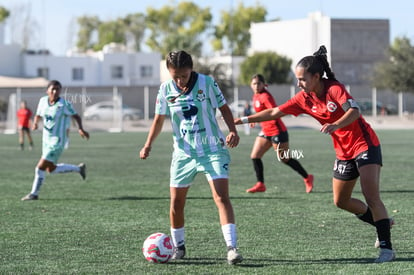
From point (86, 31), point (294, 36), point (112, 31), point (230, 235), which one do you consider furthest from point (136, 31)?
point (230, 235)

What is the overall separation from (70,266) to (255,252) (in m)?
1.76

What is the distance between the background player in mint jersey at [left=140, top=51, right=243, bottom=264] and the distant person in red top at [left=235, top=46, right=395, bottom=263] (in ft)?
2.48

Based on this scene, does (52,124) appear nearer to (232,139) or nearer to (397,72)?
(232,139)

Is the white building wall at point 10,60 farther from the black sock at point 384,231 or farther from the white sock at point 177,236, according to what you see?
the black sock at point 384,231

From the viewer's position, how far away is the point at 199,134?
756 cm

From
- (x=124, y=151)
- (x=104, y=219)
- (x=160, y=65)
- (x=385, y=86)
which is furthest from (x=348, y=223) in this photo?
(x=160, y=65)

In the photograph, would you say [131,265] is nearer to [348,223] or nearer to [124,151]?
[348,223]

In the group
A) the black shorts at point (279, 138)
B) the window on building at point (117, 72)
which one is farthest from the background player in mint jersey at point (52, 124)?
the window on building at point (117, 72)

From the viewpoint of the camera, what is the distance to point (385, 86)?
198 feet

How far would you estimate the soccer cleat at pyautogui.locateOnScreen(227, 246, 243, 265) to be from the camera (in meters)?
7.25

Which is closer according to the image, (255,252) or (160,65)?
(255,252)

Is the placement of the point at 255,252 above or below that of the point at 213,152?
below

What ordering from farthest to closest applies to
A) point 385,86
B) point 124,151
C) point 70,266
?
point 385,86 < point 124,151 < point 70,266

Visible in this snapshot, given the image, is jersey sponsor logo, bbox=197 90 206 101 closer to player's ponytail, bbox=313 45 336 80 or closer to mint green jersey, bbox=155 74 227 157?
mint green jersey, bbox=155 74 227 157
